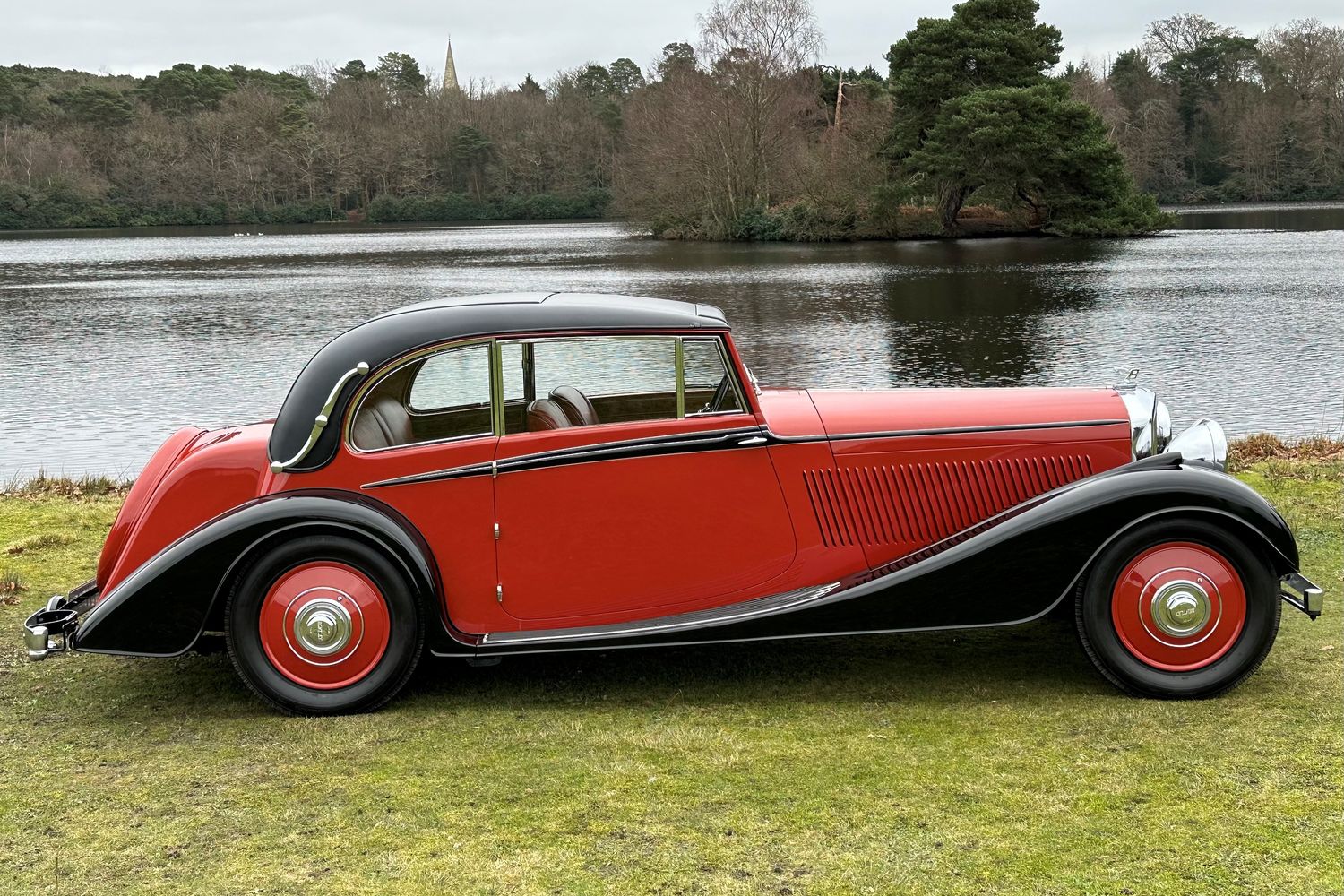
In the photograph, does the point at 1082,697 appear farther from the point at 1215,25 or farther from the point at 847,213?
the point at 1215,25

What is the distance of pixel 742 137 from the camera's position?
6469 centimetres

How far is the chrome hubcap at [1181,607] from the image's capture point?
4.70m

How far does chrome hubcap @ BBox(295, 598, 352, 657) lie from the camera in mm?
4762

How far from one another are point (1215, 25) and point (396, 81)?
301 feet

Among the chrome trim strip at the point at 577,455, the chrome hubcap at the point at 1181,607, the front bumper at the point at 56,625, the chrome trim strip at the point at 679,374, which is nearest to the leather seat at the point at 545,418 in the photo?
the chrome trim strip at the point at 577,455

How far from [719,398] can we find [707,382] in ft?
0.30

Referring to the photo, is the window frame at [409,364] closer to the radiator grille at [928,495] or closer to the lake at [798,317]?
the radiator grille at [928,495]

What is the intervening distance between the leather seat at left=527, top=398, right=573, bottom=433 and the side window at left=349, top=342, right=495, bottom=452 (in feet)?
0.55

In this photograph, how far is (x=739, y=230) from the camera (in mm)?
64062

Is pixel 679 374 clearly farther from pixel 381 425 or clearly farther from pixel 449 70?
pixel 449 70

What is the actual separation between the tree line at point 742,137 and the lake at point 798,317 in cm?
467

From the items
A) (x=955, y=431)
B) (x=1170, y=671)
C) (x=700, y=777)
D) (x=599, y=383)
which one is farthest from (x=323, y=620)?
(x=1170, y=671)

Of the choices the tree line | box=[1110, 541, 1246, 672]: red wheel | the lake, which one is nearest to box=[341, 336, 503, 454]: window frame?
box=[1110, 541, 1246, 672]: red wheel

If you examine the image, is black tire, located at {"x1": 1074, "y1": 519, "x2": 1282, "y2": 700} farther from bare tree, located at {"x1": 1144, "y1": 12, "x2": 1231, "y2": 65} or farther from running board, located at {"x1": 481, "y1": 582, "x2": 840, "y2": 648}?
bare tree, located at {"x1": 1144, "y1": 12, "x2": 1231, "y2": 65}
